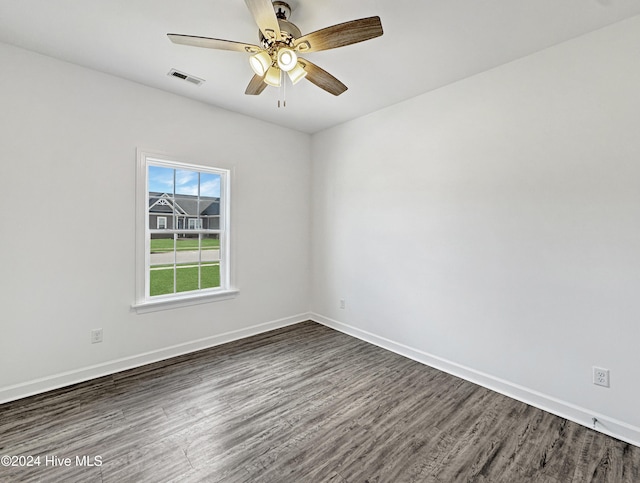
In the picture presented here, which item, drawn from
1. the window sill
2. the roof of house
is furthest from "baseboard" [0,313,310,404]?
the roof of house

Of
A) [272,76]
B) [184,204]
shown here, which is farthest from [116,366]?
[272,76]

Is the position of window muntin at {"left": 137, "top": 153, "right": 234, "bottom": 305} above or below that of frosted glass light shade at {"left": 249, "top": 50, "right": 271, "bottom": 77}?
below

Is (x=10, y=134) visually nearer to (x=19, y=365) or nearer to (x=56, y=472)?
(x=19, y=365)

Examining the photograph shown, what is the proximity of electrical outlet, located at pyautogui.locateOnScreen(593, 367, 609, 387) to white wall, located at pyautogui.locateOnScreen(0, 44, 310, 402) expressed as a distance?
3.47 m

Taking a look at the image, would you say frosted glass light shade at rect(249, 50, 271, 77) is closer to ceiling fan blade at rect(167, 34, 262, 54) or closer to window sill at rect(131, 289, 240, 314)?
ceiling fan blade at rect(167, 34, 262, 54)

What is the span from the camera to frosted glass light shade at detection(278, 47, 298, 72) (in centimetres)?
184

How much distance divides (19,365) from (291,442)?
2348 mm

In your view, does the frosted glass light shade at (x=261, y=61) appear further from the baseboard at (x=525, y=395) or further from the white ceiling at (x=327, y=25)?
the baseboard at (x=525, y=395)

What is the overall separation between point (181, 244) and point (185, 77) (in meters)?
1.72

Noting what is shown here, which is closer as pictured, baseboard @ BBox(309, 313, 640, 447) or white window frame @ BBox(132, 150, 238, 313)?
baseboard @ BBox(309, 313, 640, 447)

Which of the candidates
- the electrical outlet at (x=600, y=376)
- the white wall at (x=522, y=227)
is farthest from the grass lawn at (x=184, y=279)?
the electrical outlet at (x=600, y=376)

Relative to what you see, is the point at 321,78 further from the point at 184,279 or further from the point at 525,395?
the point at 525,395

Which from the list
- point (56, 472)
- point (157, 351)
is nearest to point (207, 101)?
point (157, 351)

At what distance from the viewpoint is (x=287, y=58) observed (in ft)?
6.08
